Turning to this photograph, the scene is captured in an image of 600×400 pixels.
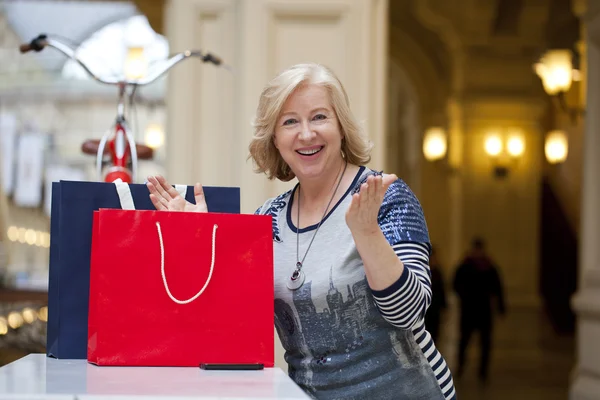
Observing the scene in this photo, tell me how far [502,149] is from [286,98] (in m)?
11.6

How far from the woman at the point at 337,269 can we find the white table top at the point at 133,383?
298 mm

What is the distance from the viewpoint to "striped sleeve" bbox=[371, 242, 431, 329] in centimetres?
207

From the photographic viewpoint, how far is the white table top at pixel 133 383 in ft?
5.45

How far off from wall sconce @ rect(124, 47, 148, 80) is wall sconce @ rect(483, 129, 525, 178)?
359 inches

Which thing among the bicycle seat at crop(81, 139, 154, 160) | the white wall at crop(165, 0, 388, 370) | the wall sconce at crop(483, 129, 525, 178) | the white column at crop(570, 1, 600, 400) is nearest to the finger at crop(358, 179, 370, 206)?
the bicycle seat at crop(81, 139, 154, 160)

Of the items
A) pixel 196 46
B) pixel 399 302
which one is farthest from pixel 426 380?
pixel 196 46

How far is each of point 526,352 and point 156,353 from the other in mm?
11684

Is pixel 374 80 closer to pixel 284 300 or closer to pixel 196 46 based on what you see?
pixel 196 46

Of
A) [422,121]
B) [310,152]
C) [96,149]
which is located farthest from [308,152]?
[422,121]

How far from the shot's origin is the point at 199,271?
206 centimetres

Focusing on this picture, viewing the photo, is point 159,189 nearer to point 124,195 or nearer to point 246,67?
point 124,195

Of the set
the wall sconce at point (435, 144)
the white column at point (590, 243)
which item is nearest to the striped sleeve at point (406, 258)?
the white column at point (590, 243)

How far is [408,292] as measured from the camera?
2082 millimetres

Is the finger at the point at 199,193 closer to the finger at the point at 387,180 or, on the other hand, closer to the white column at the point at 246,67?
the finger at the point at 387,180
